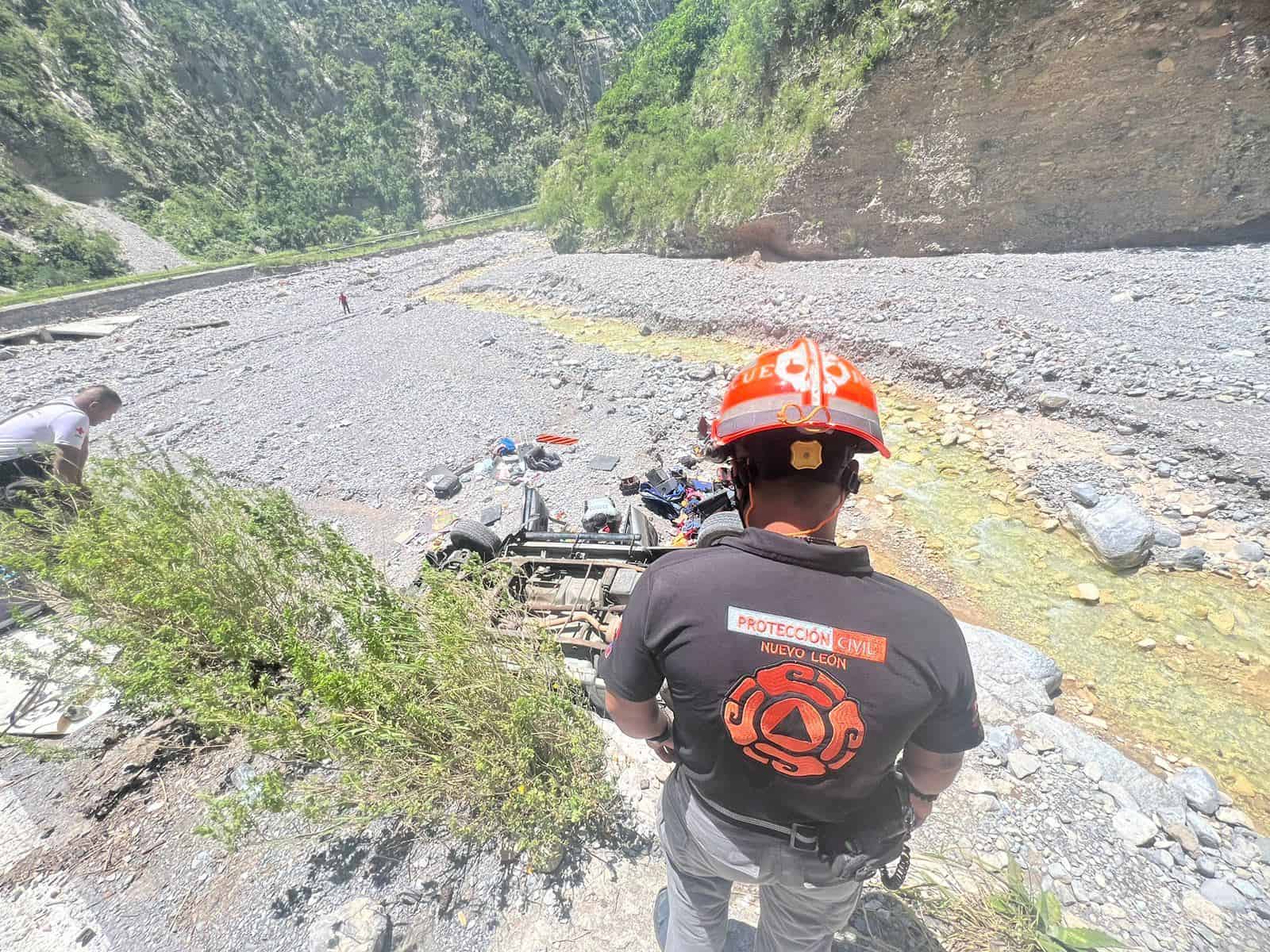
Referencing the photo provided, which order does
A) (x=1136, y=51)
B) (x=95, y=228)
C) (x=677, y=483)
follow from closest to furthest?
(x=677, y=483) < (x=1136, y=51) < (x=95, y=228)

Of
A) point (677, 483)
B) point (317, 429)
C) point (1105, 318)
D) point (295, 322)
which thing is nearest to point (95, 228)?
point (295, 322)

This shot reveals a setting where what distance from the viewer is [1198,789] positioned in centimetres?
299

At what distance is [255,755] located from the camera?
123 inches

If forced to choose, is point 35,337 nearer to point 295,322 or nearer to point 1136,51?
point 295,322

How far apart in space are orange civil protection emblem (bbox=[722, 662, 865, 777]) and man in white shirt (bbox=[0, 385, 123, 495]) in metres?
5.72

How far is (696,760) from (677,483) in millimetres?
5119

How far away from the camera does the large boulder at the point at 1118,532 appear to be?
16.9ft

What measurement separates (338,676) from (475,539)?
257cm

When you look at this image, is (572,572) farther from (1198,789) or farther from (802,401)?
(1198,789)

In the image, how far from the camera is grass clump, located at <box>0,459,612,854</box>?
2400 mm

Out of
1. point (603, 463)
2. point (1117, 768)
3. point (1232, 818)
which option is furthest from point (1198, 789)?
point (603, 463)

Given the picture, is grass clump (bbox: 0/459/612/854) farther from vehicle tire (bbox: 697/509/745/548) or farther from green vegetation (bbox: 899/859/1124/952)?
green vegetation (bbox: 899/859/1124/952)

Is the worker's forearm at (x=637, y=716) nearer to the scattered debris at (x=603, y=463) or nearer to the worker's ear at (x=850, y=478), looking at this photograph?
the worker's ear at (x=850, y=478)

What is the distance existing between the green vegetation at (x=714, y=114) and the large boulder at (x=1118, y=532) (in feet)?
47.0
